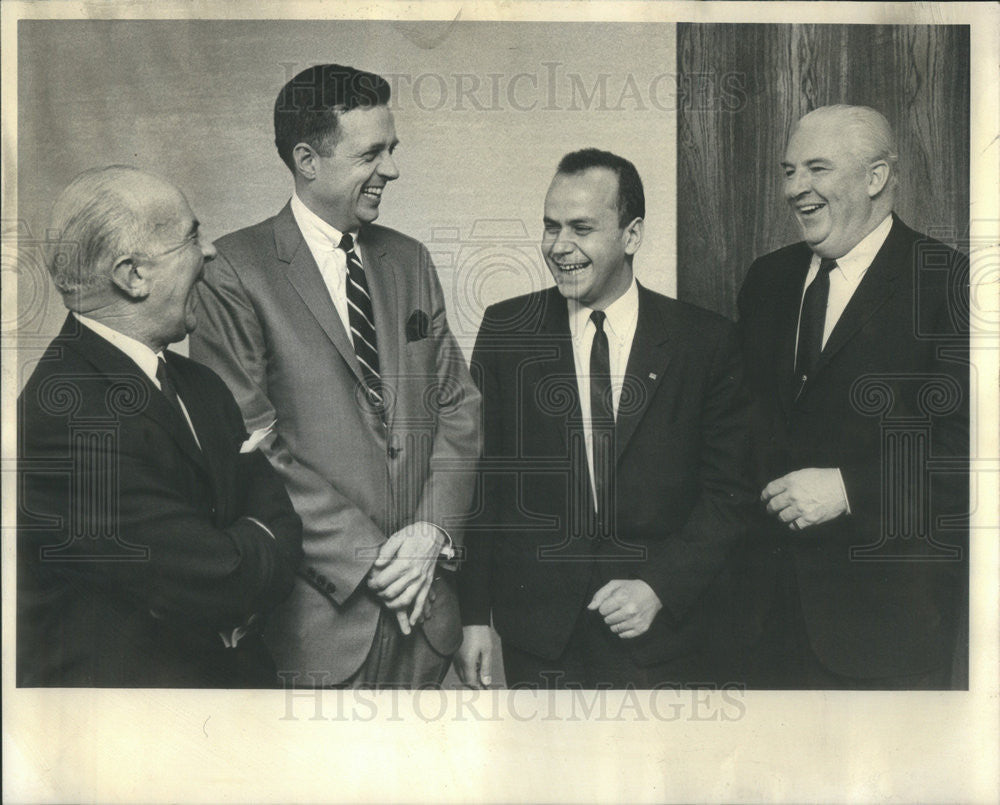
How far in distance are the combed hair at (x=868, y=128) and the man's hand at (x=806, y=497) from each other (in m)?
1.07

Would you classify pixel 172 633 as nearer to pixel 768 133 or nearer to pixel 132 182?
pixel 132 182

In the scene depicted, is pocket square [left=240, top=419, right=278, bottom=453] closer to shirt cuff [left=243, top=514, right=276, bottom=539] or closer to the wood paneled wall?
shirt cuff [left=243, top=514, right=276, bottom=539]

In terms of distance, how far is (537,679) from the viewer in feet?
11.5

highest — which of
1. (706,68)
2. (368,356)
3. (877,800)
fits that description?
(706,68)

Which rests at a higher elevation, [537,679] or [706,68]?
[706,68]

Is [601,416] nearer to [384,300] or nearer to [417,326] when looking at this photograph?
[417,326]

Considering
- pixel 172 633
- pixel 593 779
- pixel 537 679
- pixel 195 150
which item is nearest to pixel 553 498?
pixel 537 679

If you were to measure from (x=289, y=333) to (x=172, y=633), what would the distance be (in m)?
1.09

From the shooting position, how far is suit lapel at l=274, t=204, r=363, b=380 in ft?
11.4

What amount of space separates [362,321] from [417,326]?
19cm

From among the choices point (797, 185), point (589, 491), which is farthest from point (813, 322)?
point (589, 491)

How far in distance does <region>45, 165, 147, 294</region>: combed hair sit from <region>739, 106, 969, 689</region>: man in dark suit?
212cm

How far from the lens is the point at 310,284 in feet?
11.4

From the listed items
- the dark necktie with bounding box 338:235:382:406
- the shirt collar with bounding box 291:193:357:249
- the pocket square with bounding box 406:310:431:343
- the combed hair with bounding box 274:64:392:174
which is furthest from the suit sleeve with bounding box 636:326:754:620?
the combed hair with bounding box 274:64:392:174
